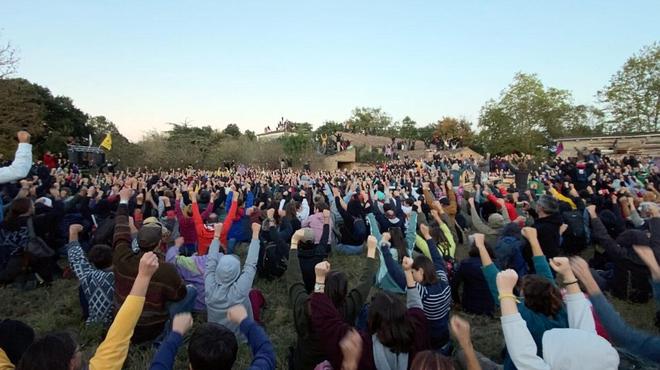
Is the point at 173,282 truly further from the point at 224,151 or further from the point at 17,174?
the point at 224,151

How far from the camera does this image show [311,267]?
4922 mm

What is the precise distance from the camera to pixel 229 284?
401 cm

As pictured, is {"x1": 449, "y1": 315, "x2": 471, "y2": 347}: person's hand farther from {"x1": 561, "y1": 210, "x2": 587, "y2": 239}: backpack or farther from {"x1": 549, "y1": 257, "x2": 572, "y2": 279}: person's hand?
{"x1": 561, "y1": 210, "x2": 587, "y2": 239}: backpack

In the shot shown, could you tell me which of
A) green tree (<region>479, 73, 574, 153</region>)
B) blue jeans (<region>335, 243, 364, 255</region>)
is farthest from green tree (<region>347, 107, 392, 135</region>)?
blue jeans (<region>335, 243, 364, 255</region>)

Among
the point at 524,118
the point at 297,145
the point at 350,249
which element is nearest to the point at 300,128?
the point at 297,145

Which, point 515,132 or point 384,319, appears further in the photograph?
point 515,132

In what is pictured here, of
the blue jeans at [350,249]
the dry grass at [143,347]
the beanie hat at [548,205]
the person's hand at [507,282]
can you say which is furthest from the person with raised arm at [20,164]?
the blue jeans at [350,249]

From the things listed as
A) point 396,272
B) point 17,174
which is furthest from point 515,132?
point 17,174

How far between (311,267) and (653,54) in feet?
133

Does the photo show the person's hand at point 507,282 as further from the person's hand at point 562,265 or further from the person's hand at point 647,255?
the person's hand at point 647,255

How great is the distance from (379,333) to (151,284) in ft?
7.37

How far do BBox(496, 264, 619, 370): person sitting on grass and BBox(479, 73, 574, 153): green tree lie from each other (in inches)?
1559

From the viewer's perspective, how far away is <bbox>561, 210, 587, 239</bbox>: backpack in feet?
23.2

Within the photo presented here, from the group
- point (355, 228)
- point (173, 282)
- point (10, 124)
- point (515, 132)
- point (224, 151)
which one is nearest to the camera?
point (173, 282)
